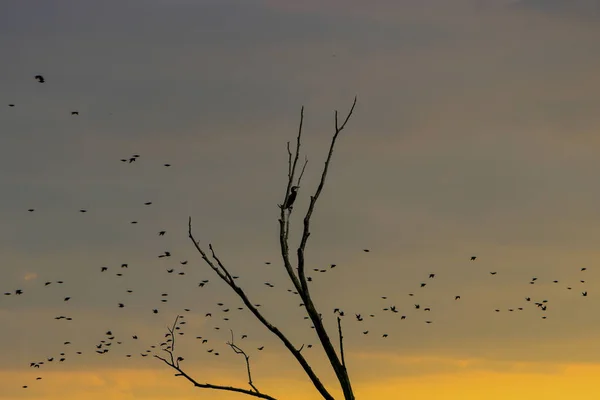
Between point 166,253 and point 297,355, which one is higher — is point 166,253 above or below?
above

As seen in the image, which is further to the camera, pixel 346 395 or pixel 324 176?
pixel 324 176

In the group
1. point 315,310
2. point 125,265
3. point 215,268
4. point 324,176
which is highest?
point 125,265

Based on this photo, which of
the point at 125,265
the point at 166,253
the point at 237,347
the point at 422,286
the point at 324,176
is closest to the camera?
the point at 324,176

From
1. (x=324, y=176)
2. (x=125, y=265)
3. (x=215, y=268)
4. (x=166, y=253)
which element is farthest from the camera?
(x=125, y=265)

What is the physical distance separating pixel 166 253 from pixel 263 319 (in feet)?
112

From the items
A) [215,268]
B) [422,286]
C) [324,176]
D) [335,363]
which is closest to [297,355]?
[335,363]

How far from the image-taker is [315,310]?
20.7 ft

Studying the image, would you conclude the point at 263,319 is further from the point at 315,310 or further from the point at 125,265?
the point at 125,265

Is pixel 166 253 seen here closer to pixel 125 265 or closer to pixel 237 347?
pixel 125 265

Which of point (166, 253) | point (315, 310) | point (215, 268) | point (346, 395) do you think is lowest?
point (346, 395)

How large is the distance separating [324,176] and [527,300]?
40.5 metres

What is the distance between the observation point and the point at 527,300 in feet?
151

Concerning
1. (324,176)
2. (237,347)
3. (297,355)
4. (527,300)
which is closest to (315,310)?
(297,355)

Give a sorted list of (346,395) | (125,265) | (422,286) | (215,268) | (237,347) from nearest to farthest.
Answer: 1. (346,395)
2. (215,268)
3. (237,347)
4. (422,286)
5. (125,265)
